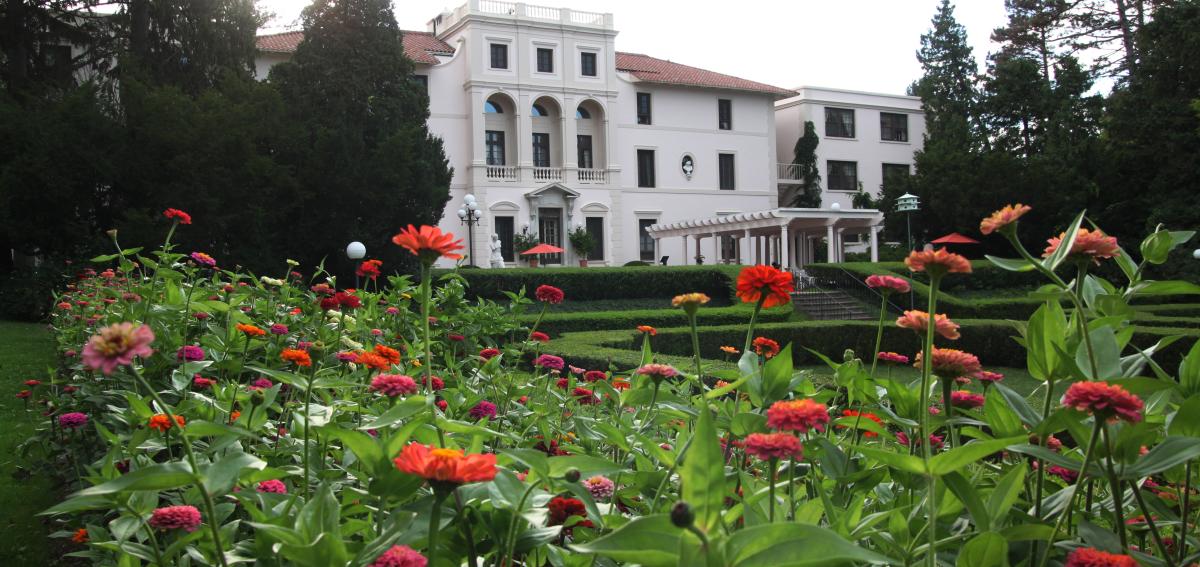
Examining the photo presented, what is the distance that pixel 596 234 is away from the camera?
30078 mm

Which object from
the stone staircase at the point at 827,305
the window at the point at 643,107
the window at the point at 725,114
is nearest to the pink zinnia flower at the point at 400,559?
the stone staircase at the point at 827,305

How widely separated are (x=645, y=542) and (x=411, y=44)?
97.3 ft

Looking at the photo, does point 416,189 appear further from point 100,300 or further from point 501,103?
point 100,300

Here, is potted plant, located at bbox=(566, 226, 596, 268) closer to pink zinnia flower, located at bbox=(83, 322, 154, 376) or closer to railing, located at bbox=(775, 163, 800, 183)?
railing, located at bbox=(775, 163, 800, 183)

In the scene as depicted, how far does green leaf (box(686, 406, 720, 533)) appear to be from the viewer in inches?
32.3

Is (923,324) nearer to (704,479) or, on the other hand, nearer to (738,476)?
(738,476)

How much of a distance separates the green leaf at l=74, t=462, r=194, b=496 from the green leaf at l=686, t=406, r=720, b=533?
0.62 meters

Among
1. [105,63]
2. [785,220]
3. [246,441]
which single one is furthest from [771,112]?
[246,441]

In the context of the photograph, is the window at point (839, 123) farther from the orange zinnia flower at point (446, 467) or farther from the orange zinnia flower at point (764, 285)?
the orange zinnia flower at point (446, 467)

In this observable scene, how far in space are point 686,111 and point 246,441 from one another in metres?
30.9

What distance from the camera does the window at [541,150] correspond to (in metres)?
30.0

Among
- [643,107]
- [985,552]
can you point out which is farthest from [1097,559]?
[643,107]

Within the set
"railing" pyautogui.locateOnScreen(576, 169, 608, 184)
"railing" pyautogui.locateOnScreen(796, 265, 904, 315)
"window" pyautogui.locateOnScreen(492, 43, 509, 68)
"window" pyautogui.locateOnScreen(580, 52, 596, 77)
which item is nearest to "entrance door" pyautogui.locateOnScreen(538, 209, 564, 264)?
"railing" pyautogui.locateOnScreen(576, 169, 608, 184)

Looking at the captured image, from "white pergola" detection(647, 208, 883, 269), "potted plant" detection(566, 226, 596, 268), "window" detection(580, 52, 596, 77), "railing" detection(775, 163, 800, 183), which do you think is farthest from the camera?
"railing" detection(775, 163, 800, 183)
